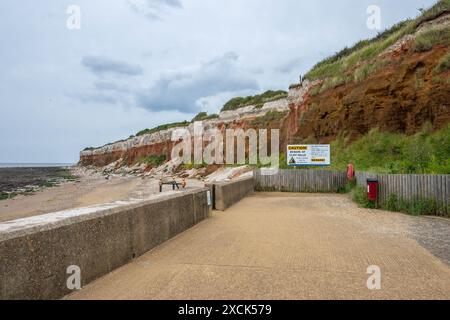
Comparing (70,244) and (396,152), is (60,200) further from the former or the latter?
(70,244)

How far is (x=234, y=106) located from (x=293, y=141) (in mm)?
35476

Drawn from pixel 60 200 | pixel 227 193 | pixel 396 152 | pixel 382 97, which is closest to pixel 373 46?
pixel 382 97

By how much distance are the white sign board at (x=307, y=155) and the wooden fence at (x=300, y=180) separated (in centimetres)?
98

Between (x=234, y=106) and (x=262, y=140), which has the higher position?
(x=234, y=106)

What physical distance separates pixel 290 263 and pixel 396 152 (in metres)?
16.4

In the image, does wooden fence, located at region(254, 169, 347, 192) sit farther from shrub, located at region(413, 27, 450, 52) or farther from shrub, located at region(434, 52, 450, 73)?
shrub, located at region(413, 27, 450, 52)

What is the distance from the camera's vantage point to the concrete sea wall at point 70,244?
3.32 metres

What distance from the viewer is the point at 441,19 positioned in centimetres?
2014

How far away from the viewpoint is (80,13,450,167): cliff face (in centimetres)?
1886

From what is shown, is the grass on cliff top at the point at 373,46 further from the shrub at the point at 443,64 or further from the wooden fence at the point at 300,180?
the wooden fence at the point at 300,180

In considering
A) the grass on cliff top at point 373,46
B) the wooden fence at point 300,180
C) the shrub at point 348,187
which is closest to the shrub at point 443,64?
the grass on cliff top at point 373,46

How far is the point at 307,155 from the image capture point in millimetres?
20094
